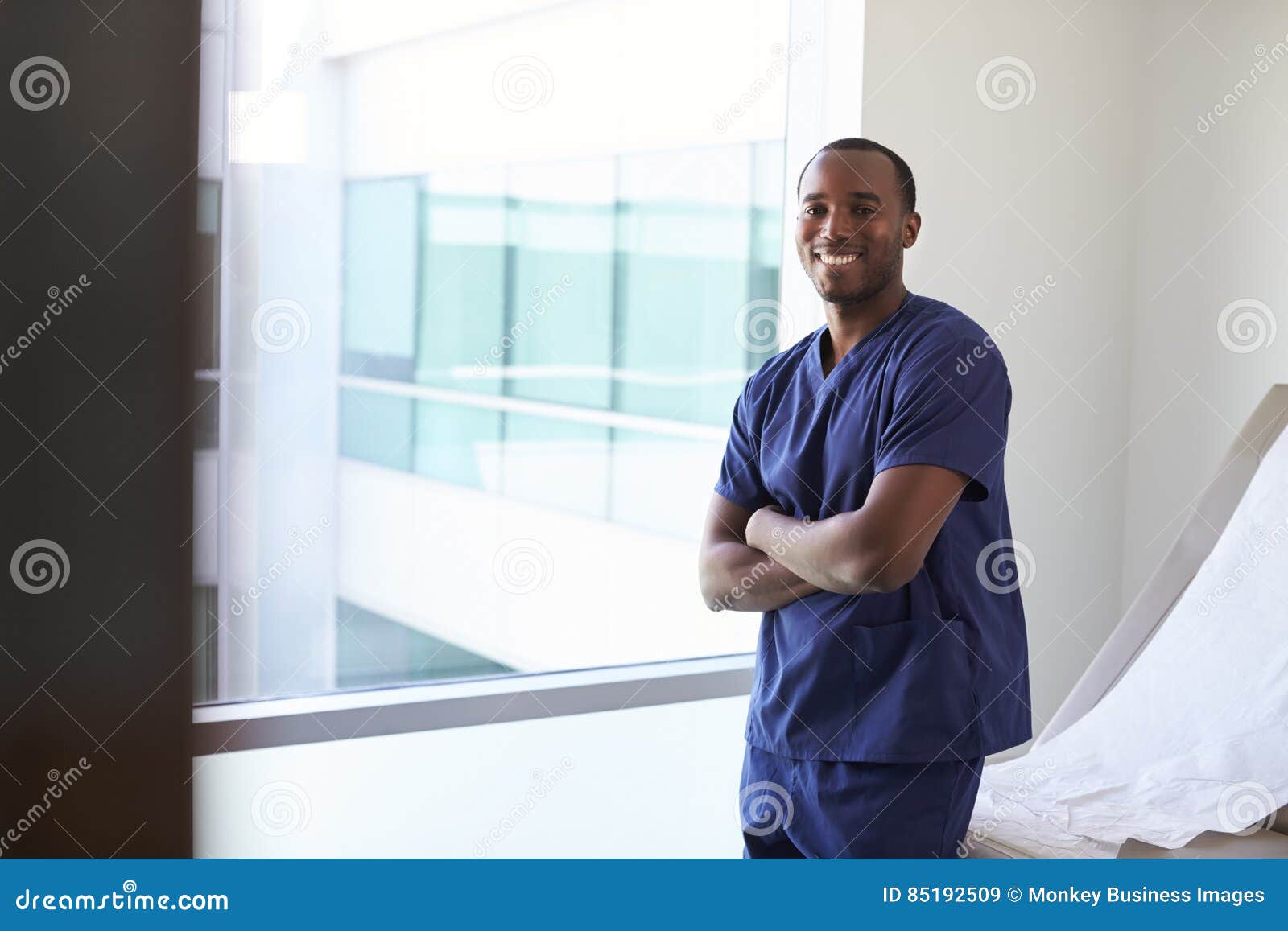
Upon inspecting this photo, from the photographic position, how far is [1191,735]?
2.04m

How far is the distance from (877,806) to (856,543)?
324mm

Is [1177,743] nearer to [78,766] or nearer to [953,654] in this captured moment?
[953,654]

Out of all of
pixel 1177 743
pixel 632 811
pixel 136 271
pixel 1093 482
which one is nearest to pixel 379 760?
pixel 632 811

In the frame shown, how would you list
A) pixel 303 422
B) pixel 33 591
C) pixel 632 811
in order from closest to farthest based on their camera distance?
pixel 33 591, pixel 303 422, pixel 632 811

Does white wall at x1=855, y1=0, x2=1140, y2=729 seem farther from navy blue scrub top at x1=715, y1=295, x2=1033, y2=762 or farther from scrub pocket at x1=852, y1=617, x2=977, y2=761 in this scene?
scrub pocket at x1=852, y1=617, x2=977, y2=761

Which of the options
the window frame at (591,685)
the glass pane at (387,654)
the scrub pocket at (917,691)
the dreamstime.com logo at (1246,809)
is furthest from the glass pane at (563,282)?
the dreamstime.com logo at (1246,809)

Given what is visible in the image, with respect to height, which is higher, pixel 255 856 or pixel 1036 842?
pixel 1036 842

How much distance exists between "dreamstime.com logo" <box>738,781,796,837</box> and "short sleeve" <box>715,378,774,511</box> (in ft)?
1.23

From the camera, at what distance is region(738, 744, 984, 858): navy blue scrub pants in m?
1.47

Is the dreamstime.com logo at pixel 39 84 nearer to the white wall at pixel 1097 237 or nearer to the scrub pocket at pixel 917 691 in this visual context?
the scrub pocket at pixel 917 691

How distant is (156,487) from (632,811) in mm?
1234

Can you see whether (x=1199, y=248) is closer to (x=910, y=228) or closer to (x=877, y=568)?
(x=910, y=228)

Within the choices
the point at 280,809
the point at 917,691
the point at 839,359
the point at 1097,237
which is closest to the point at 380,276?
the point at 280,809

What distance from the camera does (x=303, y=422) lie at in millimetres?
2270
